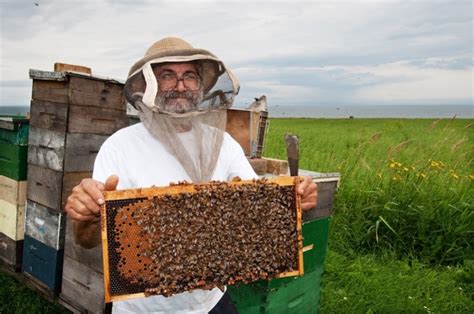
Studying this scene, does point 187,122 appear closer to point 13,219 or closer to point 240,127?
point 240,127

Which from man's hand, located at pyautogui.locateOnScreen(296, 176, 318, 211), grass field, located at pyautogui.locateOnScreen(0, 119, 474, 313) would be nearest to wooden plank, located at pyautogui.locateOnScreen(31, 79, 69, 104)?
grass field, located at pyautogui.locateOnScreen(0, 119, 474, 313)

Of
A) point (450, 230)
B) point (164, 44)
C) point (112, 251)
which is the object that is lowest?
point (450, 230)

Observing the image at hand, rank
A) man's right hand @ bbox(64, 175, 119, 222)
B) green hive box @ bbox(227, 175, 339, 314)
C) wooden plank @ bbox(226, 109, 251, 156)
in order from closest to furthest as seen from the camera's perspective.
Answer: man's right hand @ bbox(64, 175, 119, 222)
green hive box @ bbox(227, 175, 339, 314)
wooden plank @ bbox(226, 109, 251, 156)

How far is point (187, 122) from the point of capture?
2.47 meters

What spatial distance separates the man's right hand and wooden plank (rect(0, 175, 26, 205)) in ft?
9.76

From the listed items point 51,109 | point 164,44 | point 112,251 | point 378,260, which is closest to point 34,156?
point 51,109

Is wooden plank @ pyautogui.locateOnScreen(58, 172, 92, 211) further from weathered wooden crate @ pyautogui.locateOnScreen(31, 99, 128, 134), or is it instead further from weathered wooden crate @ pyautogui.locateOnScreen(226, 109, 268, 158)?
weathered wooden crate @ pyautogui.locateOnScreen(226, 109, 268, 158)

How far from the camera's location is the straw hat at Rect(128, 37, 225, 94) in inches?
96.1

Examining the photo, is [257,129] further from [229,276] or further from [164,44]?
[229,276]

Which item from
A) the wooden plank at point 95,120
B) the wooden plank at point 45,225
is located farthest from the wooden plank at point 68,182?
the wooden plank at point 95,120

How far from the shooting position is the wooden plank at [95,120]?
395 centimetres

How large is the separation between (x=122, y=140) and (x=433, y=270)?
4589mm

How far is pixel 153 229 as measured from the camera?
2041 millimetres

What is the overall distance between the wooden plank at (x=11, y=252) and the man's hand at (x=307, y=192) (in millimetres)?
3592
